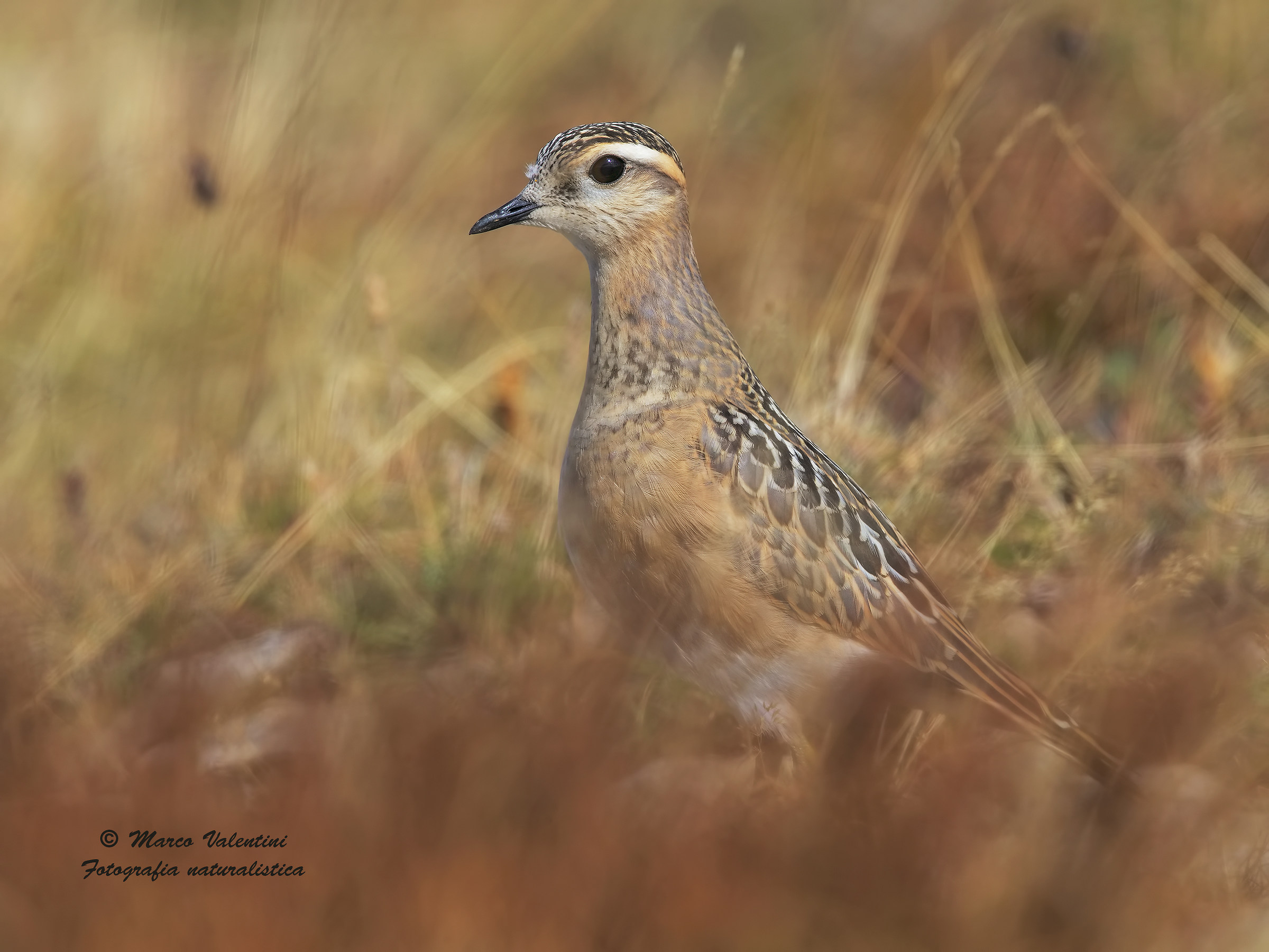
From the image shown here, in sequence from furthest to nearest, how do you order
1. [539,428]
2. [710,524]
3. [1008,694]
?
[539,428] < [710,524] < [1008,694]

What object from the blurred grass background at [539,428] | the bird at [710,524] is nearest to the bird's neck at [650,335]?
the bird at [710,524]

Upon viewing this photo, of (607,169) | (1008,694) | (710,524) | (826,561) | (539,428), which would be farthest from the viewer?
(539,428)

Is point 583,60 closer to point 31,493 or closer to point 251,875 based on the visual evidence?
point 31,493

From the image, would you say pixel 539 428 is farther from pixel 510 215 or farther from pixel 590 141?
pixel 590 141

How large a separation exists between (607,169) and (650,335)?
62cm

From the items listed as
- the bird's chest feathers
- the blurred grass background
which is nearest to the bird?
the bird's chest feathers

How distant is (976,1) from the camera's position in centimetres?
1080

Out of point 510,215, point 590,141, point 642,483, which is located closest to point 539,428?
point 510,215

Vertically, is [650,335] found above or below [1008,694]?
above

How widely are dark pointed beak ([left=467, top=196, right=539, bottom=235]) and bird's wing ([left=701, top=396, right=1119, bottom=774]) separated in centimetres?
97

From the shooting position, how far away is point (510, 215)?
17.4 ft

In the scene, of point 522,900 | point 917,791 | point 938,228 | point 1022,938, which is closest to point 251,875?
point 522,900

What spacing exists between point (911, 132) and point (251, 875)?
7779 millimetres

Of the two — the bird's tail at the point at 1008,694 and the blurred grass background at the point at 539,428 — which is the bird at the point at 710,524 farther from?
the blurred grass background at the point at 539,428
